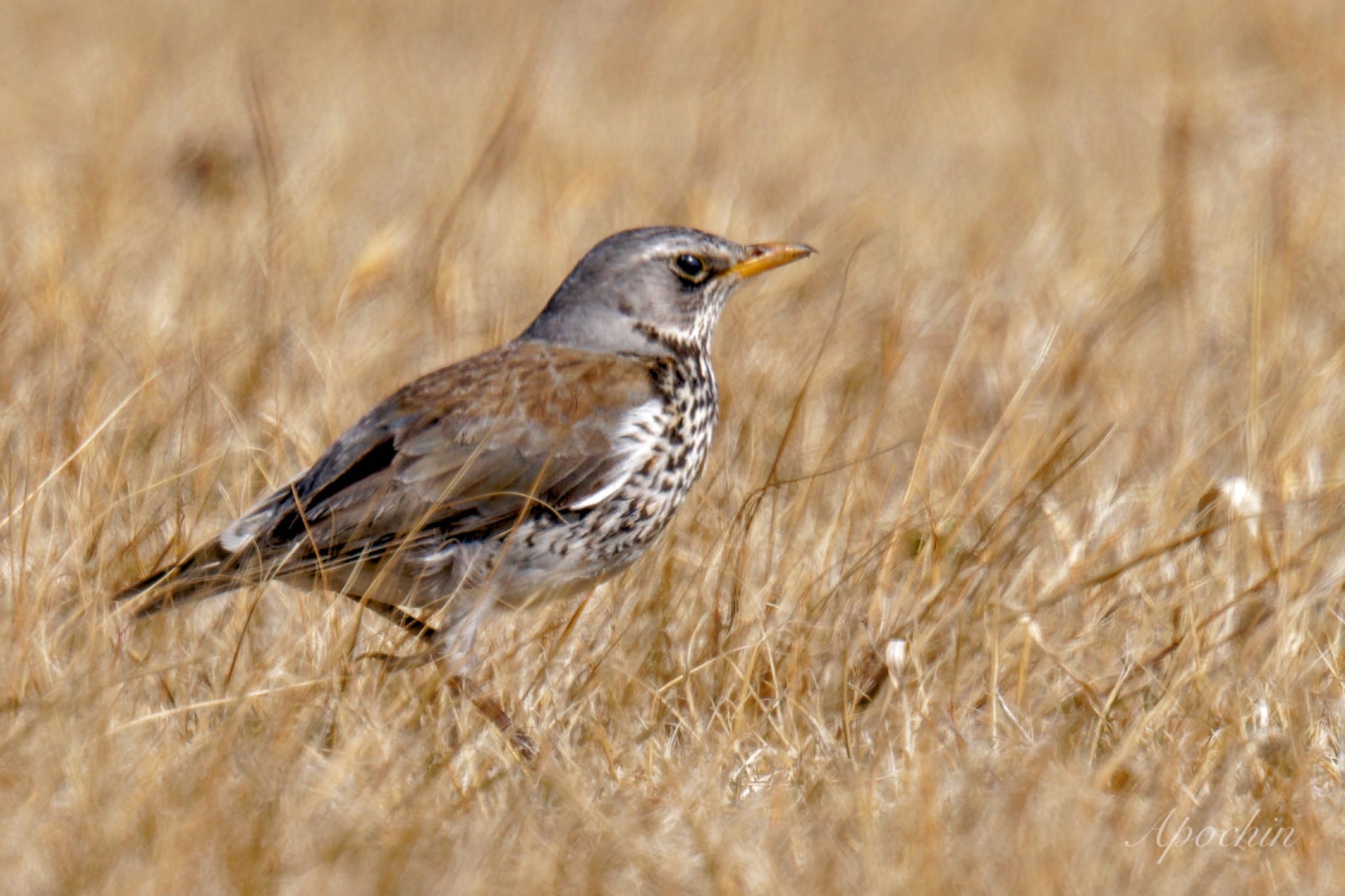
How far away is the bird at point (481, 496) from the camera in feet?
14.8

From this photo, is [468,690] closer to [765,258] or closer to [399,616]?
[399,616]

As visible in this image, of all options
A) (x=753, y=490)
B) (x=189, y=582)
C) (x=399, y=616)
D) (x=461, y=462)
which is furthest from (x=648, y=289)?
(x=189, y=582)

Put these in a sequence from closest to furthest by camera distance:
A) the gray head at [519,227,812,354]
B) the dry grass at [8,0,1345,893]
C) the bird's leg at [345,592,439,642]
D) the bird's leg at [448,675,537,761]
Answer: the dry grass at [8,0,1345,893] → the bird's leg at [448,675,537,761] → the bird's leg at [345,592,439,642] → the gray head at [519,227,812,354]

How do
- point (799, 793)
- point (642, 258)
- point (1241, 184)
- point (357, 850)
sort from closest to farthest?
1. point (357, 850)
2. point (799, 793)
3. point (642, 258)
4. point (1241, 184)

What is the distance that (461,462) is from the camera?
15.2 ft

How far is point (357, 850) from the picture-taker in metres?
3.25

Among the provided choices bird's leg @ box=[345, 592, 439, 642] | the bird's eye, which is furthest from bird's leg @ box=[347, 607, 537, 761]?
the bird's eye

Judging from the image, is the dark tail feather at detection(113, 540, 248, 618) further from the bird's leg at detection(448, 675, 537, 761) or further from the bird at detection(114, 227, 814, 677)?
the bird's leg at detection(448, 675, 537, 761)

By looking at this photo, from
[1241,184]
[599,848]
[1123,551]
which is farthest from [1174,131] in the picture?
[599,848]

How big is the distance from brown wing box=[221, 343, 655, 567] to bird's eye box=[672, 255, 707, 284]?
1.57ft

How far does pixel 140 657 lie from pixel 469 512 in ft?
2.81

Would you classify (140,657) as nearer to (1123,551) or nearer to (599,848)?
(599,848)

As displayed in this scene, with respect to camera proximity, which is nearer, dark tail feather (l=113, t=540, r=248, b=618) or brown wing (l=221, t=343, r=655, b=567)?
dark tail feather (l=113, t=540, r=248, b=618)

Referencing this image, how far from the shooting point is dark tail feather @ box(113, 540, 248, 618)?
4266 millimetres
